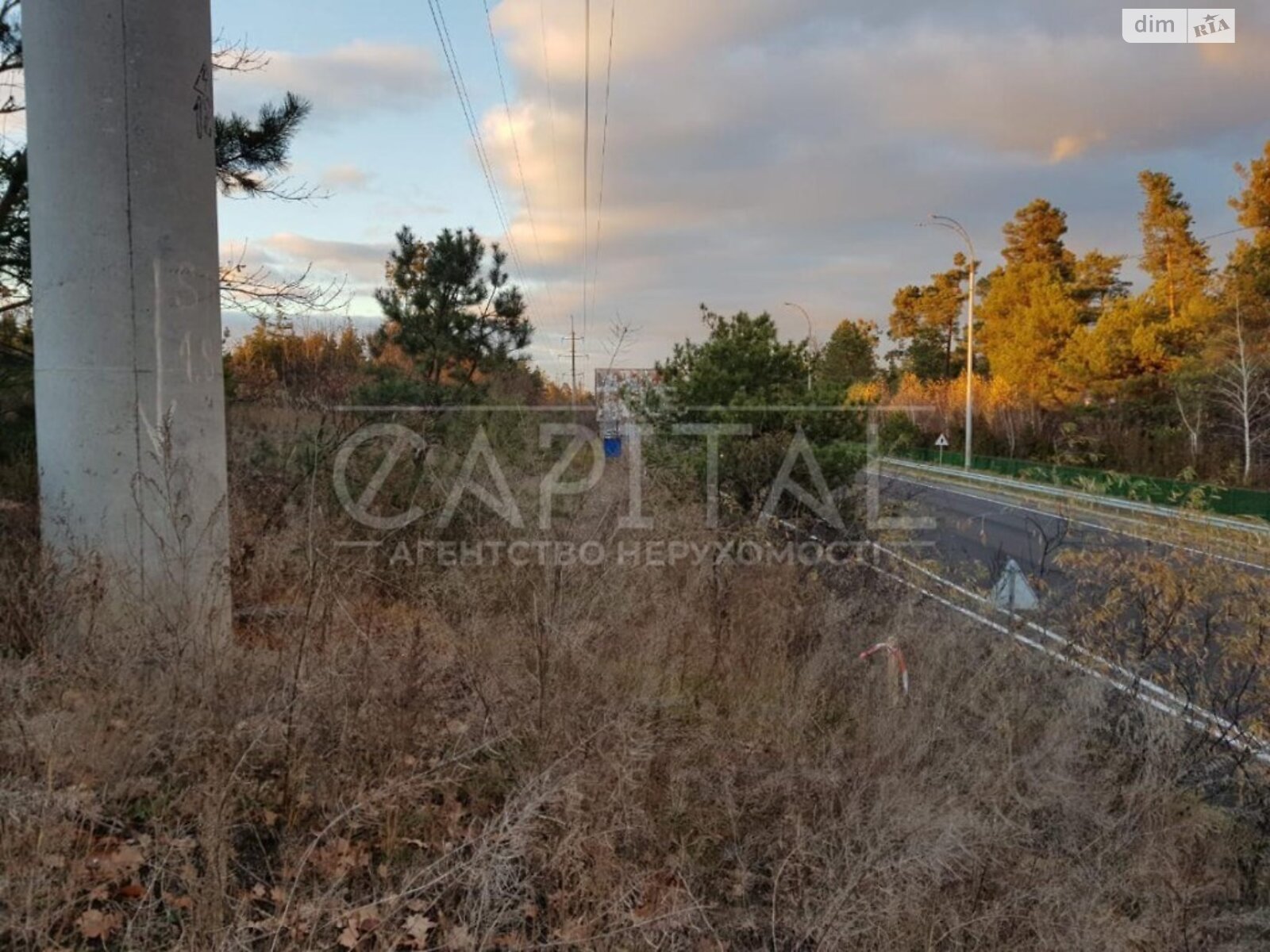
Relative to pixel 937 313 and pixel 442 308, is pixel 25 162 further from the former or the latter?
pixel 937 313

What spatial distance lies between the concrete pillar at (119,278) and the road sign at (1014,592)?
4660 mm

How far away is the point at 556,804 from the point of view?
2.77 metres

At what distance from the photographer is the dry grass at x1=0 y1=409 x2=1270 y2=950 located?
231 centimetres

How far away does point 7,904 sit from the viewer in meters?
2.04

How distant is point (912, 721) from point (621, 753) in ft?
5.35

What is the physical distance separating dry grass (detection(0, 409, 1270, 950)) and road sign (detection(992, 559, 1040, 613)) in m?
0.70

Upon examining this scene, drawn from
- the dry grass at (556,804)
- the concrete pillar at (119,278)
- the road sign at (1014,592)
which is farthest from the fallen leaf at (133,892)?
the road sign at (1014,592)

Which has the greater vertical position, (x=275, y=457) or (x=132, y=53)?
(x=132, y=53)

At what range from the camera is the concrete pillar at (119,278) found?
12.3 feet

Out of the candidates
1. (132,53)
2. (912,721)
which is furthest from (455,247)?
(912,721)

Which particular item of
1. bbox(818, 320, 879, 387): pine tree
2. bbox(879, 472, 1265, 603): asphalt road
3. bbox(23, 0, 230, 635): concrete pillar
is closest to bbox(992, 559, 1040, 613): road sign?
bbox(879, 472, 1265, 603): asphalt road

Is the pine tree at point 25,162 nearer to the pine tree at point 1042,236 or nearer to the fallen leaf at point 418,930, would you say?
the fallen leaf at point 418,930

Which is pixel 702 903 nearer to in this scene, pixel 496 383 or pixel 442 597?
pixel 442 597

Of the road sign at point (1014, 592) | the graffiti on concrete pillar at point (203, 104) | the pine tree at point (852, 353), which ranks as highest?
the pine tree at point (852, 353)
